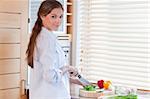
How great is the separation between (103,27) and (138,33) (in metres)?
0.32

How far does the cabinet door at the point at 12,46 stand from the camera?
6.31 ft

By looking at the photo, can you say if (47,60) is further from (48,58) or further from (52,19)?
(52,19)

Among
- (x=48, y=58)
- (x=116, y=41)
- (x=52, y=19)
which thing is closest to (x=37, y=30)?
(x=52, y=19)

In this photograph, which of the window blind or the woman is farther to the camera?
the window blind

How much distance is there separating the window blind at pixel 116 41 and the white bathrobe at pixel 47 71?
0.72 m

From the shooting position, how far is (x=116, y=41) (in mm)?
2420

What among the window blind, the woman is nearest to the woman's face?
the woman

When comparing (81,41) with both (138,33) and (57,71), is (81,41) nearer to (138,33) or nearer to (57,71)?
(138,33)

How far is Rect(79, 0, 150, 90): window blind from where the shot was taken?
2291mm

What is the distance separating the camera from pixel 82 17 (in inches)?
104

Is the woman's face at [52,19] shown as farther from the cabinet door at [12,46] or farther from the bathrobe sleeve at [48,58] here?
the cabinet door at [12,46]

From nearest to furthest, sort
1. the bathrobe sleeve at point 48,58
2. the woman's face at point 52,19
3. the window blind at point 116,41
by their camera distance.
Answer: the bathrobe sleeve at point 48,58, the woman's face at point 52,19, the window blind at point 116,41

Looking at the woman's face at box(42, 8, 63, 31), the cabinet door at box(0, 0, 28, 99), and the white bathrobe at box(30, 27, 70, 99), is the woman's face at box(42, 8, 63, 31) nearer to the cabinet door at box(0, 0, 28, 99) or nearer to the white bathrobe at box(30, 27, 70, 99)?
the white bathrobe at box(30, 27, 70, 99)

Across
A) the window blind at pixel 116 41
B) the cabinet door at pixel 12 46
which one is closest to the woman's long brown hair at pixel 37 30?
the cabinet door at pixel 12 46
